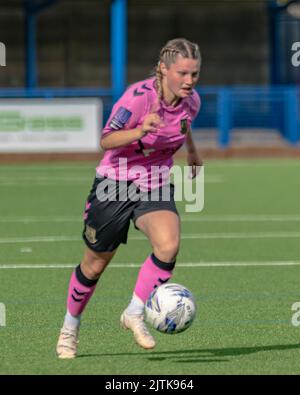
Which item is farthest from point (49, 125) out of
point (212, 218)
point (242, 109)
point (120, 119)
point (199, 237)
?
point (120, 119)

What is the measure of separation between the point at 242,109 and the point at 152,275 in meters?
24.4

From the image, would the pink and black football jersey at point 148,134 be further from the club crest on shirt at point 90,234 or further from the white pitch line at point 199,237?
the white pitch line at point 199,237

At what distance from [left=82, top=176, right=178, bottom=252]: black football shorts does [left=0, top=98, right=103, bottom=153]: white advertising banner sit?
18875 millimetres

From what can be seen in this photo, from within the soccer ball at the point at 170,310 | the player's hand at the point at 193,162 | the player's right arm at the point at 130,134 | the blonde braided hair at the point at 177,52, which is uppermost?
the blonde braided hair at the point at 177,52

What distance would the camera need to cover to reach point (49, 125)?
1050 inches

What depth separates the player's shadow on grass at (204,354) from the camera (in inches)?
299

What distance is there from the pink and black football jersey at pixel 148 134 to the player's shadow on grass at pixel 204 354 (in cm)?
107

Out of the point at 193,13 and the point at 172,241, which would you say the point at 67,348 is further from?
the point at 193,13

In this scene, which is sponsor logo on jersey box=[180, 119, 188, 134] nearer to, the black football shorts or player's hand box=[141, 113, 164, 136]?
the black football shorts

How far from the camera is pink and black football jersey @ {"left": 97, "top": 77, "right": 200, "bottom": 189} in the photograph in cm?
752

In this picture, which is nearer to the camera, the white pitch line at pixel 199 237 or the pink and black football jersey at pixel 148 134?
the pink and black football jersey at pixel 148 134

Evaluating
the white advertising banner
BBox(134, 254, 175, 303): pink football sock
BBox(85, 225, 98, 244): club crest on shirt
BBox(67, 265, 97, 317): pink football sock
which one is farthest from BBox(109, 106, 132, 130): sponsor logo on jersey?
the white advertising banner

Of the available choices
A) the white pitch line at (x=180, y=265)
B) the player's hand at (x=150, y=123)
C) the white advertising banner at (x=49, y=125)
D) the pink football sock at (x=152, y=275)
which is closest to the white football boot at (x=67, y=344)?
the pink football sock at (x=152, y=275)

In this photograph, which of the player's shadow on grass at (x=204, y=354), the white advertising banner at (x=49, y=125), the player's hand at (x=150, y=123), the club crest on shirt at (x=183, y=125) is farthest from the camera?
the white advertising banner at (x=49, y=125)
